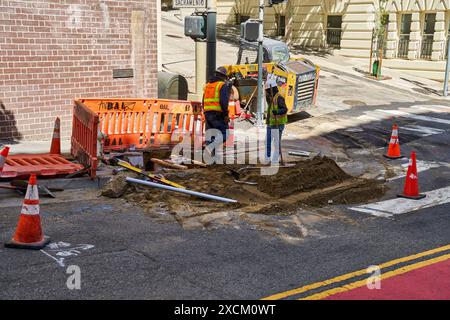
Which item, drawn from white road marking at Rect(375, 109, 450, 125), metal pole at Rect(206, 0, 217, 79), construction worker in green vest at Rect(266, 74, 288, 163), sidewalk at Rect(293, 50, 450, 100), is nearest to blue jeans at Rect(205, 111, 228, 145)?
construction worker in green vest at Rect(266, 74, 288, 163)

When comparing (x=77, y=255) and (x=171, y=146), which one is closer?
(x=77, y=255)

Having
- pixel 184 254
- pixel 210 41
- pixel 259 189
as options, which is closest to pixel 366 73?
pixel 210 41

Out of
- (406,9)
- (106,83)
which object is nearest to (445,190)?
(106,83)

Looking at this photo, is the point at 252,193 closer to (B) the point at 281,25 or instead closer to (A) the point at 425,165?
(A) the point at 425,165

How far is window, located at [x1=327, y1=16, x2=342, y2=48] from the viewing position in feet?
103

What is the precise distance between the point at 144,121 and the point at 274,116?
278 centimetres

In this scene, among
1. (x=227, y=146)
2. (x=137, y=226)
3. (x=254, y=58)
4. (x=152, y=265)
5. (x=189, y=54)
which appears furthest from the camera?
(x=189, y=54)

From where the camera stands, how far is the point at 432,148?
45.4 ft

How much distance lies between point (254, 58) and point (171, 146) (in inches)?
282

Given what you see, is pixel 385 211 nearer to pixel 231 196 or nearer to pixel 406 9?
pixel 231 196

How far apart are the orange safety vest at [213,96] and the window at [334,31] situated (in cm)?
2227

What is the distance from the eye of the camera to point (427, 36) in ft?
93.0

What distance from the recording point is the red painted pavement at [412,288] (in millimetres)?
5414

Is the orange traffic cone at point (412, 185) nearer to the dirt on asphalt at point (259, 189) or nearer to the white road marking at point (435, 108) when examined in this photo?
the dirt on asphalt at point (259, 189)
